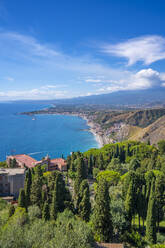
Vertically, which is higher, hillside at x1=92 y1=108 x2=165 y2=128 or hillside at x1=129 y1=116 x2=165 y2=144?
hillside at x1=92 y1=108 x2=165 y2=128

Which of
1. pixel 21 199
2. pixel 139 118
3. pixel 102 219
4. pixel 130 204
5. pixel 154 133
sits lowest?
pixel 130 204

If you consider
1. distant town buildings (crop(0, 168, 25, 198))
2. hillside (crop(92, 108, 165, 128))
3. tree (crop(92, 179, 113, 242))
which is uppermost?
hillside (crop(92, 108, 165, 128))

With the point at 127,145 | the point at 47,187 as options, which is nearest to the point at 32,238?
the point at 47,187

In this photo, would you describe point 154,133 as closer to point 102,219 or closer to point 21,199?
point 102,219

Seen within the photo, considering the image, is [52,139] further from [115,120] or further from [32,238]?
[32,238]

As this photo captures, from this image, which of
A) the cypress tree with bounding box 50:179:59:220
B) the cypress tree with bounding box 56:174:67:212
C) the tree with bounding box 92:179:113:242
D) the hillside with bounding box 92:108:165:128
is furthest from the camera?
the hillside with bounding box 92:108:165:128

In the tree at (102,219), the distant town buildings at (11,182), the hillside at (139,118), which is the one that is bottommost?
the distant town buildings at (11,182)

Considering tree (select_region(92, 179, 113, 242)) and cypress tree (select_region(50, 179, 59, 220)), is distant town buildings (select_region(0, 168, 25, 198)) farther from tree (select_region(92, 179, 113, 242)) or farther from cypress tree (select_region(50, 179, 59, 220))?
tree (select_region(92, 179, 113, 242))

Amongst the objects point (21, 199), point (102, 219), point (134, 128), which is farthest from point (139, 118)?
point (102, 219)

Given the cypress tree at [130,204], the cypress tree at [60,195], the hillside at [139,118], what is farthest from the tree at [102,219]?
the hillside at [139,118]

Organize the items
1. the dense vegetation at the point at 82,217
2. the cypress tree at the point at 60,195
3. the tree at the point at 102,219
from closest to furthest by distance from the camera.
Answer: the dense vegetation at the point at 82,217
the tree at the point at 102,219
the cypress tree at the point at 60,195

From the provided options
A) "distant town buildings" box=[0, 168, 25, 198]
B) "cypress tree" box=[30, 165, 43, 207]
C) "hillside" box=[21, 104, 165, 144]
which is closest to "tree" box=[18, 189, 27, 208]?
"cypress tree" box=[30, 165, 43, 207]

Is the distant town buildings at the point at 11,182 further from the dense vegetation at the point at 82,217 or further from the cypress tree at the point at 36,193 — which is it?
the cypress tree at the point at 36,193
